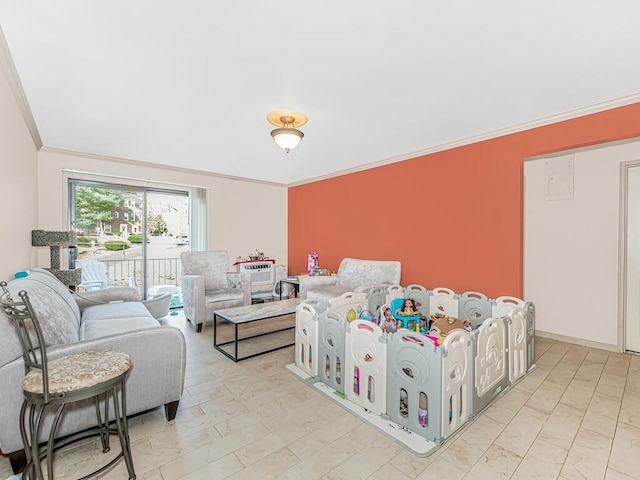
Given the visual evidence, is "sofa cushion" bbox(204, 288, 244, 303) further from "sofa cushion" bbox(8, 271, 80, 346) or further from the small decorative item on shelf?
"sofa cushion" bbox(8, 271, 80, 346)

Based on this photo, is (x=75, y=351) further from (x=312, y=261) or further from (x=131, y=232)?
(x=312, y=261)

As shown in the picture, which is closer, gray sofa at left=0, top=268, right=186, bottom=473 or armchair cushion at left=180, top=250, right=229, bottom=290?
gray sofa at left=0, top=268, right=186, bottom=473

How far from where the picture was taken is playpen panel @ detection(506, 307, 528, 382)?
242 cm

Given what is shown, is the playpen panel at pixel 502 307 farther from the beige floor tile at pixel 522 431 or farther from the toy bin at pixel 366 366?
the toy bin at pixel 366 366

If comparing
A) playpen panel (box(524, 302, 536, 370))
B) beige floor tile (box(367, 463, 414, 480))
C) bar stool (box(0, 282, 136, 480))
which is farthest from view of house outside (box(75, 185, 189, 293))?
playpen panel (box(524, 302, 536, 370))

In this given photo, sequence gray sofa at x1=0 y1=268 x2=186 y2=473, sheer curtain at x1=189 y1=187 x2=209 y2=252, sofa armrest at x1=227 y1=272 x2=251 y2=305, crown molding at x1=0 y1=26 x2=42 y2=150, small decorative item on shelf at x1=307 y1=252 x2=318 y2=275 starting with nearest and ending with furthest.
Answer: gray sofa at x1=0 y1=268 x2=186 y2=473 → crown molding at x1=0 y1=26 x2=42 y2=150 → sofa armrest at x1=227 y1=272 x2=251 y2=305 → sheer curtain at x1=189 y1=187 x2=209 y2=252 → small decorative item on shelf at x1=307 y1=252 x2=318 y2=275

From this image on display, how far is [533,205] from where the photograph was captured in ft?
11.5

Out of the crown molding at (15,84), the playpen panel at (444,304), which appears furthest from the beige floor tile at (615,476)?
the crown molding at (15,84)

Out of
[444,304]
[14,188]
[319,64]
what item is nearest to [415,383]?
[444,304]

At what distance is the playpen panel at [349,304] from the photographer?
3.01 m

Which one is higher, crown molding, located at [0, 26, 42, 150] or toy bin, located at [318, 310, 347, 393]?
crown molding, located at [0, 26, 42, 150]

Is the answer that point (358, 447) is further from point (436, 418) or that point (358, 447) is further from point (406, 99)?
point (406, 99)

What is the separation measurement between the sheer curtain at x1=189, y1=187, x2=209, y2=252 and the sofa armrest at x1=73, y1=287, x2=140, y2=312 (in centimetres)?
175

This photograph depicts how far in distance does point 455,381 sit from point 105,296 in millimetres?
3784
